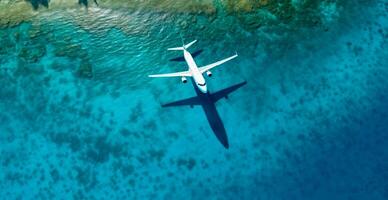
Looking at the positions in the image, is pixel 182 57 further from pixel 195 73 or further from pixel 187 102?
pixel 187 102

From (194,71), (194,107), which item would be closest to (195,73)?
(194,71)

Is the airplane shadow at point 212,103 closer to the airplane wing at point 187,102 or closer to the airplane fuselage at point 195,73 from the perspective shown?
the airplane wing at point 187,102

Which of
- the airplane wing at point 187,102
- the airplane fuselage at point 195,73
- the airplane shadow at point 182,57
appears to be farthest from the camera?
the airplane shadow at point 182,57

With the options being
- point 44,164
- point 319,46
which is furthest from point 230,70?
point 44,164

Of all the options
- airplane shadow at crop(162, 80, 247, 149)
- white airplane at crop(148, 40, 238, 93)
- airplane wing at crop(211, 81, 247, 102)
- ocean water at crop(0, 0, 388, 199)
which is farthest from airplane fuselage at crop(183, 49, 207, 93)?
airplane wing at crop(211, 81, 247, 102)

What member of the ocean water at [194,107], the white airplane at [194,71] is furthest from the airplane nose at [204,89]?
the ocean water at [194,107]

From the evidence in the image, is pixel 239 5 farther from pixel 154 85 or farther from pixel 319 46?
pixel 154 85
